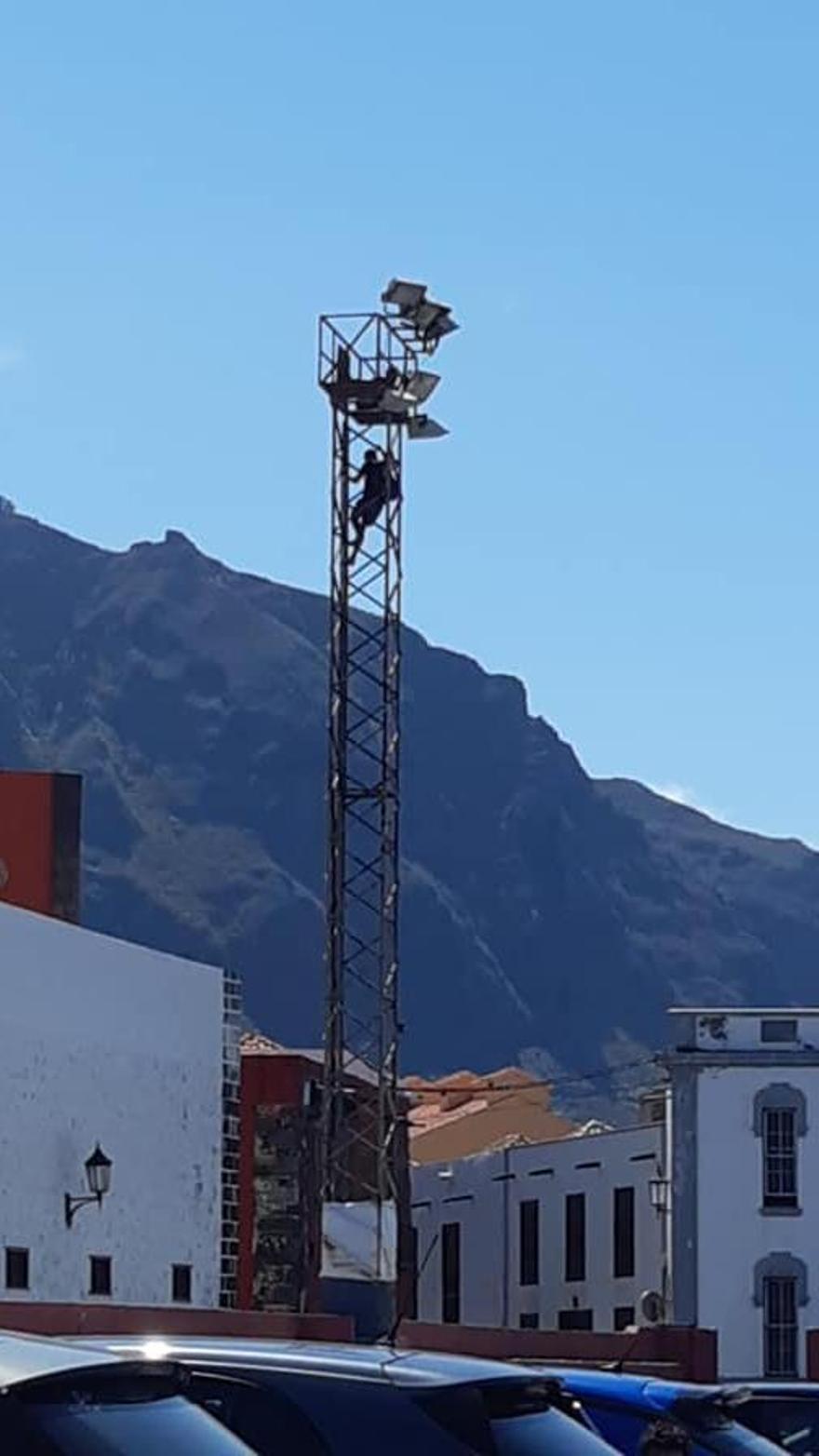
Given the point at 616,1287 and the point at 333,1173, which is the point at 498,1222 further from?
the point at 333,1173

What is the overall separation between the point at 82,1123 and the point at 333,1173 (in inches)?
160

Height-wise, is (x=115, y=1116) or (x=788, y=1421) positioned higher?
(x=115, y=1116)

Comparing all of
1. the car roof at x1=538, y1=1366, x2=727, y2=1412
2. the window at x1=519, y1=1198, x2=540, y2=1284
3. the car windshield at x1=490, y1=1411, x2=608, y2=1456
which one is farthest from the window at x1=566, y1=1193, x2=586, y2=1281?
the car windshield at x1=490, y1=1411, x2=608, y2=1456

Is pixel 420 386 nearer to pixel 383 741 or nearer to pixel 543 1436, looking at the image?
pixel 383 741

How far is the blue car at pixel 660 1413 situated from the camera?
43.9 feet

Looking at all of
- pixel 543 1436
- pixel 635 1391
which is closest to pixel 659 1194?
pixel 635 1391

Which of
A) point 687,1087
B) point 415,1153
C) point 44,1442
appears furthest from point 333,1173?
point 415,1153

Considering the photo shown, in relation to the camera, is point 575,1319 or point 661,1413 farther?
point 575,1319

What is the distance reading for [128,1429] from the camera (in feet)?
27.5

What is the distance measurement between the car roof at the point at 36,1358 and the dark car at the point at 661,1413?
193 inches

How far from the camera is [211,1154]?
33125 mm

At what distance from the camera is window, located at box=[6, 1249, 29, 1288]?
93.0 ft

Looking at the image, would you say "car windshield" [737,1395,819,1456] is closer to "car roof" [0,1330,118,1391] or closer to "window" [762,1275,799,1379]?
"car roof" [0,1330,118,1391]

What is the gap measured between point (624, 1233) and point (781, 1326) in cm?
655
